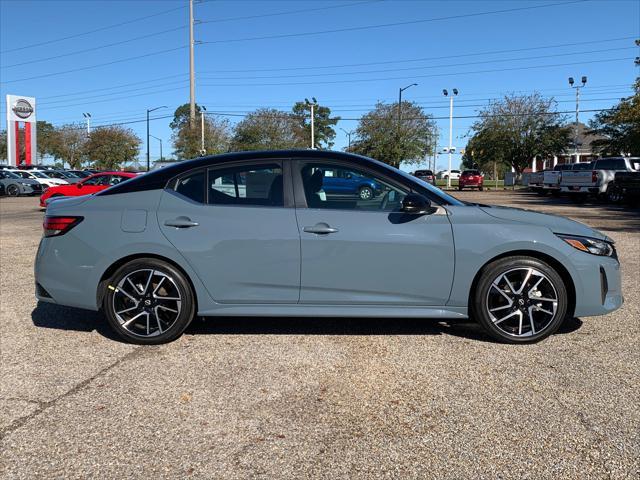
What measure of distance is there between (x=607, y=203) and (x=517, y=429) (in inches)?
929

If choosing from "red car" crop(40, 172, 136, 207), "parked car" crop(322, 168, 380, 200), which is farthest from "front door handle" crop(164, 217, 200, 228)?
"red car" crop(40, 172, 136, 207)

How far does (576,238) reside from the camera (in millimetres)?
4430

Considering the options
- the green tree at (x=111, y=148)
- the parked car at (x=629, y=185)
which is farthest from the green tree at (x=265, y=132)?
the parked car at (x=629, y=185)

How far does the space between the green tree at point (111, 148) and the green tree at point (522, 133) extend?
1598 inches

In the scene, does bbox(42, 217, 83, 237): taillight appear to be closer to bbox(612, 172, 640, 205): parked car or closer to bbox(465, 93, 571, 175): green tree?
bbox(612, 172, 640, 205): parked car

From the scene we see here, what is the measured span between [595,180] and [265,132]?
36893mm

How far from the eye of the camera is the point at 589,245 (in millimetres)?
4441

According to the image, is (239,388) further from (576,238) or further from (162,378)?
(576,238)

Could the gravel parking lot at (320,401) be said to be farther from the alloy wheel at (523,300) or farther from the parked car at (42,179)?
the parked car at (42,179)

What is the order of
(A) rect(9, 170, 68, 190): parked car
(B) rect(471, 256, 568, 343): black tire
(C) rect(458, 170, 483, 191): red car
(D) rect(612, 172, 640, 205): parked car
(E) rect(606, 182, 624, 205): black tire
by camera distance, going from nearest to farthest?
(B) rect(471, 256, 568, 343): black tire → (D) rect(612, 172, 640, 205): parked car → (E) rect(606, 182, 624, 205): black tire → (A) rect(9, 170, 68, 190): parked car → (C) rect(458, 170, 483, 191): red car

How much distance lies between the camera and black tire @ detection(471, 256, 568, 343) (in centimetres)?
437

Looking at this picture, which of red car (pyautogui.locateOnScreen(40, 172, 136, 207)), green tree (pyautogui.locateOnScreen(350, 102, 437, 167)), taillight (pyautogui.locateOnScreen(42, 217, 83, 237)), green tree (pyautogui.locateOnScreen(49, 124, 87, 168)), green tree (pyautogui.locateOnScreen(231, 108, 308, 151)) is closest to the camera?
taillight (pyautogui.locateOnScreen(42, 217, 83, 237))

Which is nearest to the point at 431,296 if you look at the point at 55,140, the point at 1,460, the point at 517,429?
the point at 517,429

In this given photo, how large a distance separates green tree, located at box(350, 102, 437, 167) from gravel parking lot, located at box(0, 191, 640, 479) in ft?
145
